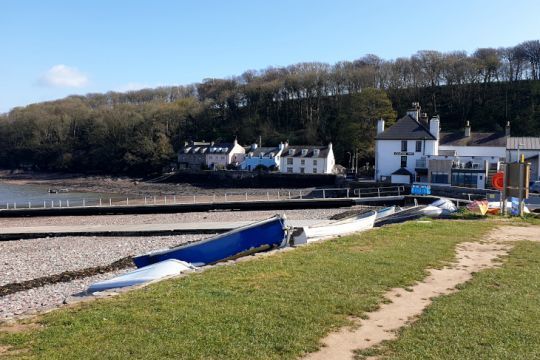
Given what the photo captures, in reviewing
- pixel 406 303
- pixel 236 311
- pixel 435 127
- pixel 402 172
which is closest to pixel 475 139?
pixel 435 127

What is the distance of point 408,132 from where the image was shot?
46.4 meters

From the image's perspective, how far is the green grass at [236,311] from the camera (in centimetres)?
539

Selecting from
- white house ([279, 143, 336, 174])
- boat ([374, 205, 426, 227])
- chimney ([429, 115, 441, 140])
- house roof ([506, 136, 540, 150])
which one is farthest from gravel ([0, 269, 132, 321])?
white house ([279, 143, 336, 174])

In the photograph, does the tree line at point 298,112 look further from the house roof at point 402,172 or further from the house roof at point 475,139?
the house roof at point 402,172

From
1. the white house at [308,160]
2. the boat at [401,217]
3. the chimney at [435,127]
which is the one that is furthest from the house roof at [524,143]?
the boat at [401,217]

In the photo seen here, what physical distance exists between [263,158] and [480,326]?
65.0 meters

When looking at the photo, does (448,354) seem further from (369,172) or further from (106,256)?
(369,172)

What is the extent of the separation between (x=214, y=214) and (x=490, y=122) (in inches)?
2262

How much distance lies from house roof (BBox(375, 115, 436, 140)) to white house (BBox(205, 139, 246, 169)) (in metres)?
34.3

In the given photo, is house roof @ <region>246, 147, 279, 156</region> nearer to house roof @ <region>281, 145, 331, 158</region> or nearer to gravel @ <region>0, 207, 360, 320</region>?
house roof @ <region>281, 145, 331, 158</region>

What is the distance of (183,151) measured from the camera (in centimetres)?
8231

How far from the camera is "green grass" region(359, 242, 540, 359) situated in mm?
5304

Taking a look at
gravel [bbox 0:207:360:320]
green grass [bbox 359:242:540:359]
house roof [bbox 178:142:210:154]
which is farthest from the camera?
house roof [bbox 178:142:210:154]

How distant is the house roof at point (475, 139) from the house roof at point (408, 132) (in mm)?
3460
